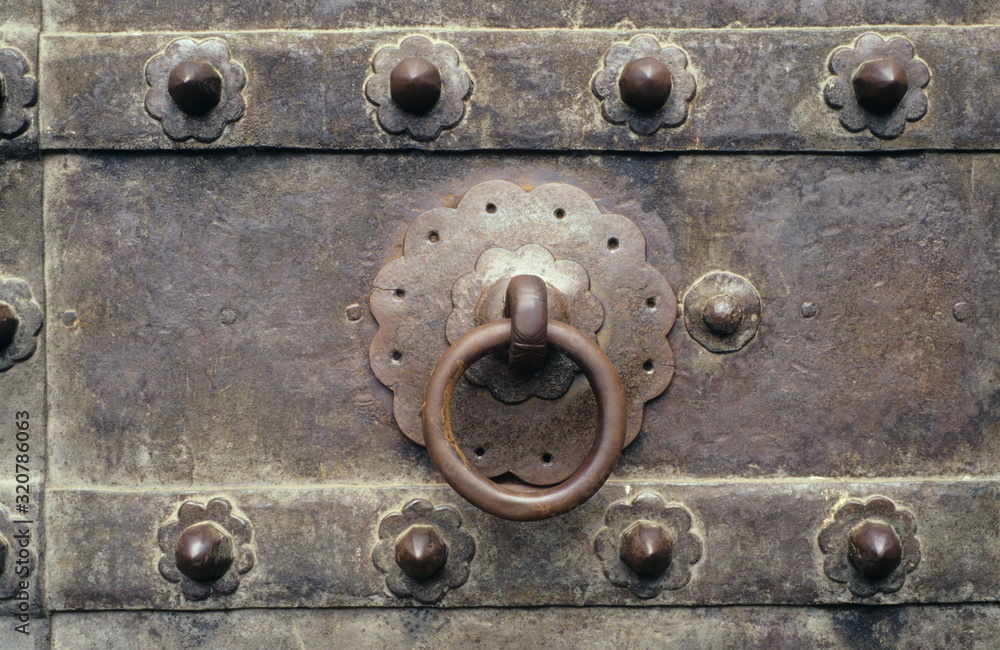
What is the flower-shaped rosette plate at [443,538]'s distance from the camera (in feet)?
2.52

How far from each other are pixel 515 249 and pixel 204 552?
435mm

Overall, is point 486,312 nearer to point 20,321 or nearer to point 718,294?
point 718,294

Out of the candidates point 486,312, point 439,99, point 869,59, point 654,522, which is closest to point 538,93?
point 439,99

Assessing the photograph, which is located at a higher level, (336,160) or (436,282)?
(336,160)

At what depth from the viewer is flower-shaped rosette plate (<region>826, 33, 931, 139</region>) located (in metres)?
0.77

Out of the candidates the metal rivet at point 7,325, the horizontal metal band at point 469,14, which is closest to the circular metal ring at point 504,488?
the horizontal metal band at point 469,14

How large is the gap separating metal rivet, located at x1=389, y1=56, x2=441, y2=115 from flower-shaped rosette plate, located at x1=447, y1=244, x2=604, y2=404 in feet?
0.55

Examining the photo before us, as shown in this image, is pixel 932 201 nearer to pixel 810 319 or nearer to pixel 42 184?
pixel 810 319

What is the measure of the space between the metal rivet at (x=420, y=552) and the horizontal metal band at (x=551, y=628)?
0.19 ft

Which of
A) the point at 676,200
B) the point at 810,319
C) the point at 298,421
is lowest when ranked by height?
the point at 298,421

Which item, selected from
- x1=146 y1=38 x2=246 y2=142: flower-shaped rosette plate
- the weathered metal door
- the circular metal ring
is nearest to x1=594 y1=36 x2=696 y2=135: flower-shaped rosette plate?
the weathered metal door

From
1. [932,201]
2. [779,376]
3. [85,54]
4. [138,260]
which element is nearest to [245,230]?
[138,260]

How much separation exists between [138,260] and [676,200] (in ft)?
1.87

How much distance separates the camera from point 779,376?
786mm
